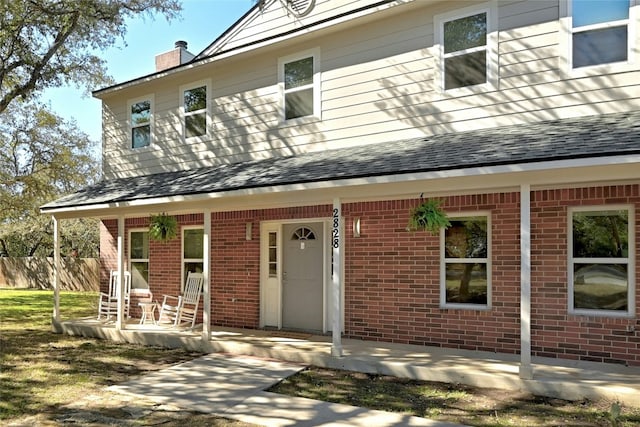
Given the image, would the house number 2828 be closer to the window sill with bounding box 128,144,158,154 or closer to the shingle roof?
the shingle roof

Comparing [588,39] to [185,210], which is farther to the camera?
[185,210]

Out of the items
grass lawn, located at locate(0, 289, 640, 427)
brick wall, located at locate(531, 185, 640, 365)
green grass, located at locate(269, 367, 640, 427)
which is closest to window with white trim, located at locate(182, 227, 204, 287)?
grass lawn, located at locate(0, 289, 640, 427)

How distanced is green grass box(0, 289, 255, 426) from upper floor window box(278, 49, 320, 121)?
192 inches

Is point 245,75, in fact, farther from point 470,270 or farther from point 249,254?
point 470,270

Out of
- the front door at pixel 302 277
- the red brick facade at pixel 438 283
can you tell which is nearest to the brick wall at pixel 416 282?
the red brick facade at pixel 438 283

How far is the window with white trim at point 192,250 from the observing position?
1027 cm

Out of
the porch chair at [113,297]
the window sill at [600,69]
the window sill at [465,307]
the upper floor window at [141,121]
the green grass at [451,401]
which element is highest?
the upper floor window at [141,121]

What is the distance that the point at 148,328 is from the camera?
9305 millimetres

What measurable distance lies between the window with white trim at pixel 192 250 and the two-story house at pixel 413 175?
0.17ft

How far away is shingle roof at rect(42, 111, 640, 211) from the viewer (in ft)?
17.1

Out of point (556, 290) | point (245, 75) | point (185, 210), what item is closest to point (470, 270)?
point (556, 290)

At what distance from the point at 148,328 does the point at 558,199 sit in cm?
773

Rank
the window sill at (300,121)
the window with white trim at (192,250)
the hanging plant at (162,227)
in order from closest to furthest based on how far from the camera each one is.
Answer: the window sill at (300,121) → the hanging plant at (162,227) → the window with white trim at (192,250)

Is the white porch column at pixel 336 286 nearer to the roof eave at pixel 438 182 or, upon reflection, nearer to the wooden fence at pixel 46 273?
Answer: the roof eave at pixel 438 182
